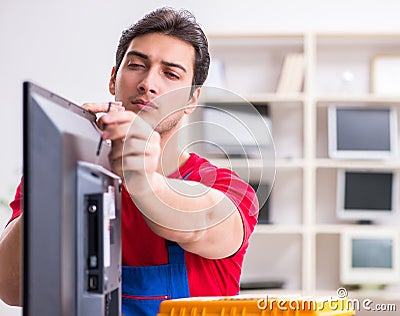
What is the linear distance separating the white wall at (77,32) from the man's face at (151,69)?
326 cm

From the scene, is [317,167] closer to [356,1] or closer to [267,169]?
[356,1]

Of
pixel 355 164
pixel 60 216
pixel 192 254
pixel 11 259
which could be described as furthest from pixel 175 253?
pixel 355 164

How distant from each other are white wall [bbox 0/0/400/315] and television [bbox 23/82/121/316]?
152 inches

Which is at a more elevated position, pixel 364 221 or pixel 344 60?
pixel 344 60

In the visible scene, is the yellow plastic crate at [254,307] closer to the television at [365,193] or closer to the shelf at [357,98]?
the shelf at [357,98]

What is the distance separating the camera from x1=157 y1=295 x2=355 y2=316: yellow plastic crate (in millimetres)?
991

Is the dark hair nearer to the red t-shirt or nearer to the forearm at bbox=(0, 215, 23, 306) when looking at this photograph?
the red t-shirt

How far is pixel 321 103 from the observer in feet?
15.0

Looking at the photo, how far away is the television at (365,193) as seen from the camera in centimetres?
452

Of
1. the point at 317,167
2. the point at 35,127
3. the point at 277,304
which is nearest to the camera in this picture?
the point at 35,127

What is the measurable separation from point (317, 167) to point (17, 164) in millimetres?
1723

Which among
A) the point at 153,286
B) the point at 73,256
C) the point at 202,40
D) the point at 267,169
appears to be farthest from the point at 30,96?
the point at 202,40

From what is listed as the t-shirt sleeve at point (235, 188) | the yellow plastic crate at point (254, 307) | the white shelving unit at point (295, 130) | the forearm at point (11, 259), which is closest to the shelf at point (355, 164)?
the white shelving unit at point (295, 130)

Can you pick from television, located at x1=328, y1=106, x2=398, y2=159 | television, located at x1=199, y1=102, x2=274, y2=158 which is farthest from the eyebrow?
television, located at x1=328, y1=106, x2=398, y2=159
